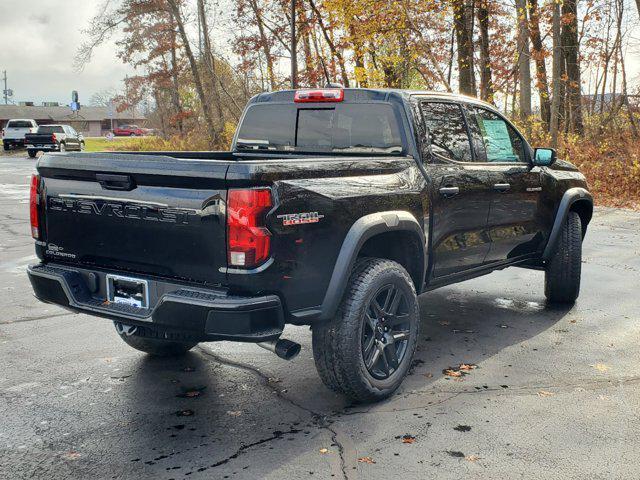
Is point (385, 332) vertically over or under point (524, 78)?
under

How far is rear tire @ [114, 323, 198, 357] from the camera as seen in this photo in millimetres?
4980

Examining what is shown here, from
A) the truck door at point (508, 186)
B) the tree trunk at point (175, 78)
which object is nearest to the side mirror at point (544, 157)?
the truck door at point (508, 186)

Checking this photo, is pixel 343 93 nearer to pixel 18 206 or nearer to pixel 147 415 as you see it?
pixel 147 415

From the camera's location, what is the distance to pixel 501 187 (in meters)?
5.49

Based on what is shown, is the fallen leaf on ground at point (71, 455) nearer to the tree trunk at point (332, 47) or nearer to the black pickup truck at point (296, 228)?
the black pickup truck at point (296, 228)

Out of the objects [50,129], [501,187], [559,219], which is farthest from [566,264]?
[50,129]

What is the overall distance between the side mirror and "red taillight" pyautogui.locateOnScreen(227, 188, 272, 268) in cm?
325

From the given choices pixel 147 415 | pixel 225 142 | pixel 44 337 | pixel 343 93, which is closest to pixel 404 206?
pixel 343 93

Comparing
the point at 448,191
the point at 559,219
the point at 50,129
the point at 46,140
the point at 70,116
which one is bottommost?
the point at 559,219

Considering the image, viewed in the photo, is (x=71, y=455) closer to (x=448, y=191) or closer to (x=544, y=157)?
(x=448, y=191)

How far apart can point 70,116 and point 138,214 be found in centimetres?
11758

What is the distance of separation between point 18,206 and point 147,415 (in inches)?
483

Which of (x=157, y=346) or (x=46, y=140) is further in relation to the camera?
(x=46, y=140)

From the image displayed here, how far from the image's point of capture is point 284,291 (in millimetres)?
3605
